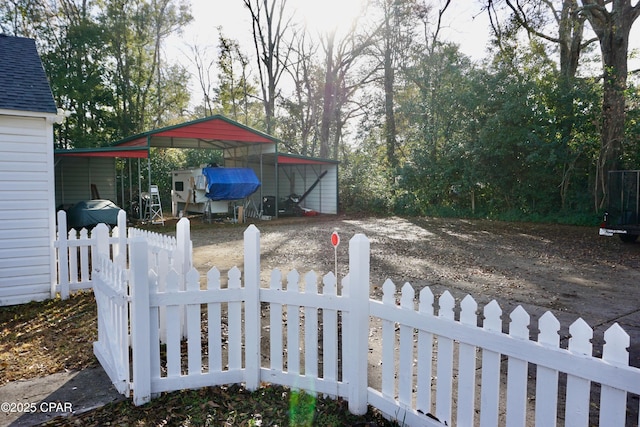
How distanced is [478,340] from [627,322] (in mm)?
3518

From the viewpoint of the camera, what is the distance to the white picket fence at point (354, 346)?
2004 mm

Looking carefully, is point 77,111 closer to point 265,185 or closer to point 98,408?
point 265,185

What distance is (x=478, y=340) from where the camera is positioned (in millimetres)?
2111

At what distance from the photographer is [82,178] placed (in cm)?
1766

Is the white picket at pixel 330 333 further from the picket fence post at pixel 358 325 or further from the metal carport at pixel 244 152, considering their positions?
the metal carport at pixel 244 152

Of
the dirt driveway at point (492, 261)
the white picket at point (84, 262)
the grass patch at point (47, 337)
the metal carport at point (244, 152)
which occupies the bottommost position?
the grass patch at point (47, 337)

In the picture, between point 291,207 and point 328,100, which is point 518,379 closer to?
point 291,207

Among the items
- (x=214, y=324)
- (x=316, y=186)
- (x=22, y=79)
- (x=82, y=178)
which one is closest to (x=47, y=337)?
(x=214, y=324)

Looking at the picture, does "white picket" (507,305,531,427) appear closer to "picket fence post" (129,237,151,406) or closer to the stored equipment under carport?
"picket fence post" (129,237,151,406)

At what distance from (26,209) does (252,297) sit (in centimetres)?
436

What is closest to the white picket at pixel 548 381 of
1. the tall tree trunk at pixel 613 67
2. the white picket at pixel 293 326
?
the white picket at pixel 293 326

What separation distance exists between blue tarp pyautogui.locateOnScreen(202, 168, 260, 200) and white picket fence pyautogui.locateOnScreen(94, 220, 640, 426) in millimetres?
13173

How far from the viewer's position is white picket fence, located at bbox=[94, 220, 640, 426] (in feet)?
6.57

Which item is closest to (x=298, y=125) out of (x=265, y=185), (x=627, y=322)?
(x=265, y=185)
